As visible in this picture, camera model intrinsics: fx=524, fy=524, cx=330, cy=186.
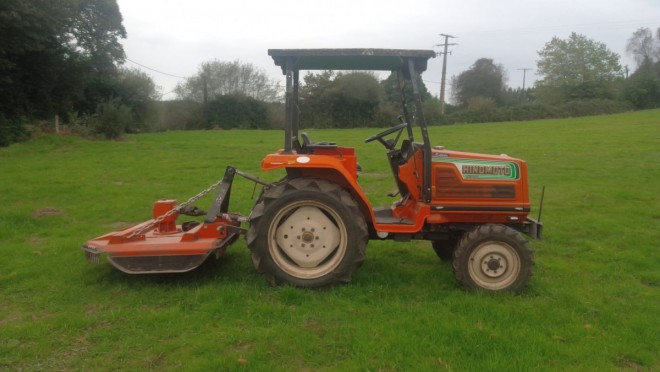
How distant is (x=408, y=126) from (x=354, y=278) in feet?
5.62

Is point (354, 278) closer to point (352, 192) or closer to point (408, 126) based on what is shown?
point (352, 192)

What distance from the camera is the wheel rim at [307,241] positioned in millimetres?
5113

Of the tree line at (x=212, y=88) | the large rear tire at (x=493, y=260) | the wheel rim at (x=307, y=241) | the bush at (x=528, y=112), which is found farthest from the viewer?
the bush at (x=528, y=112)

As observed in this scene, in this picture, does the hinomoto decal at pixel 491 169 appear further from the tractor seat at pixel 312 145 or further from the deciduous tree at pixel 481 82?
the deciduous tree at pixel 481 82

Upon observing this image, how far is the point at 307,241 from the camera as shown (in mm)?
5141

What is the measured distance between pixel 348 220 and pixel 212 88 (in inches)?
1599

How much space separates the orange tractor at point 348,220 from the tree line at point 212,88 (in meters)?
0.94

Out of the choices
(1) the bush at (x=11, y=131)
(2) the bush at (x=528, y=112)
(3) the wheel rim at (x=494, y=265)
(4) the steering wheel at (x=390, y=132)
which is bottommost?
(3) the wheel rim at (x=494, y=265)

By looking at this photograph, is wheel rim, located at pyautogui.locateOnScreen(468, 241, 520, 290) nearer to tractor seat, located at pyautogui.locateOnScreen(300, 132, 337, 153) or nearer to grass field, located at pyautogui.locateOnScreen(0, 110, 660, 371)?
A: grass field, located at pyautogui.locateOnScreen(0, 110, 660, 371)

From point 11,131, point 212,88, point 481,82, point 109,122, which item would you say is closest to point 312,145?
point 11,131

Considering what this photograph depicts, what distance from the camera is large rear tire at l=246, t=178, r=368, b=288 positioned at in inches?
196

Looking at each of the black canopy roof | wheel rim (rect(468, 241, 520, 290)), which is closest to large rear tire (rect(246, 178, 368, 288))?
wheel rim (rect(468, 241, 520, 290))

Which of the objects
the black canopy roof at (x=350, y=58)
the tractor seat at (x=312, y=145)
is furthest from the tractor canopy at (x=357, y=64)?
the tractor seat at (x=312, y=145)

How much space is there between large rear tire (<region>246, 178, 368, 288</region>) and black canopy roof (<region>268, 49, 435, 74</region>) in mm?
1237
